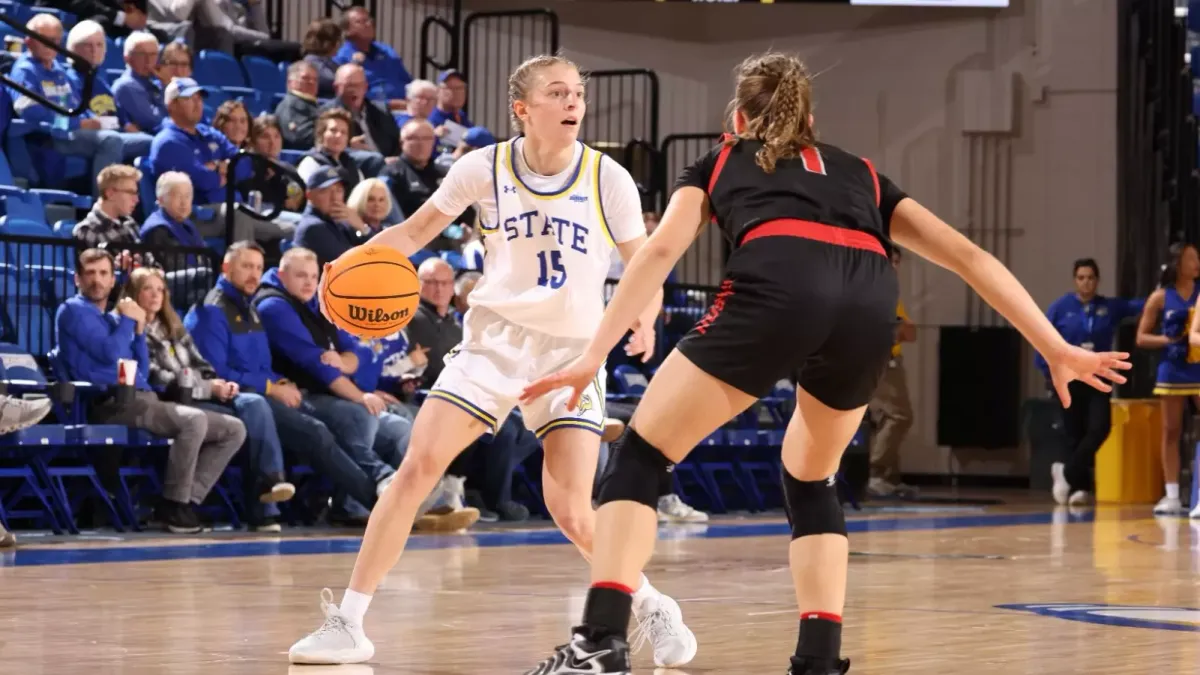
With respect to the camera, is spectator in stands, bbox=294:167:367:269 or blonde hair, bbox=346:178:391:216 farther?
blonde hair, bbox=346:178:391:216

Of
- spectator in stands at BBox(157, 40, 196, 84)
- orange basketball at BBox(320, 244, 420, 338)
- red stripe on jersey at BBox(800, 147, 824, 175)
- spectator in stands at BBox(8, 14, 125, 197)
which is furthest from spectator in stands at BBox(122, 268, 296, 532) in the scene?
red stripe on jersey at BBox(800, 147, 824, 175)

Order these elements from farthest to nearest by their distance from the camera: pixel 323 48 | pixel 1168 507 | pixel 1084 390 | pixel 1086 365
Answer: pixel 1084 390, pixel 323 48, pixel 1168 507, pixel 1086 365

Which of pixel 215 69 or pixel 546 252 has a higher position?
pixel 215 69

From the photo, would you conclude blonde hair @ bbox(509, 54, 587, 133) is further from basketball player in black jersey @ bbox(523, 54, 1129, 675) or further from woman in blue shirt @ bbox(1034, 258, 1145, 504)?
woman in blue shirt @ bbox(1034, 258, 1145, 504)

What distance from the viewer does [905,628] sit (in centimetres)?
596

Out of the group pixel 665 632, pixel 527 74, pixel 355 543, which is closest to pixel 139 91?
pixel 355 543

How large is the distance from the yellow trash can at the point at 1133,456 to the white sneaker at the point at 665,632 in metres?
11.5

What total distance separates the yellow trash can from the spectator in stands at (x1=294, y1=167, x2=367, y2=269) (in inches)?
295

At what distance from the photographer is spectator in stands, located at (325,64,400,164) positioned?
537 inches

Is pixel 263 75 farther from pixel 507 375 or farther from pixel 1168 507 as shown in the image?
pixel 507 375

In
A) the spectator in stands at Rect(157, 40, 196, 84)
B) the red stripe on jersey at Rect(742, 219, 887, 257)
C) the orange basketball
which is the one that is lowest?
the orange basketball

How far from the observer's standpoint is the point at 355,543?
31.9 ft

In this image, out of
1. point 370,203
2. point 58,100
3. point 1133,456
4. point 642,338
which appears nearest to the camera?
point 642,338

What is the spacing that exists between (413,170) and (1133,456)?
686 centimetres
